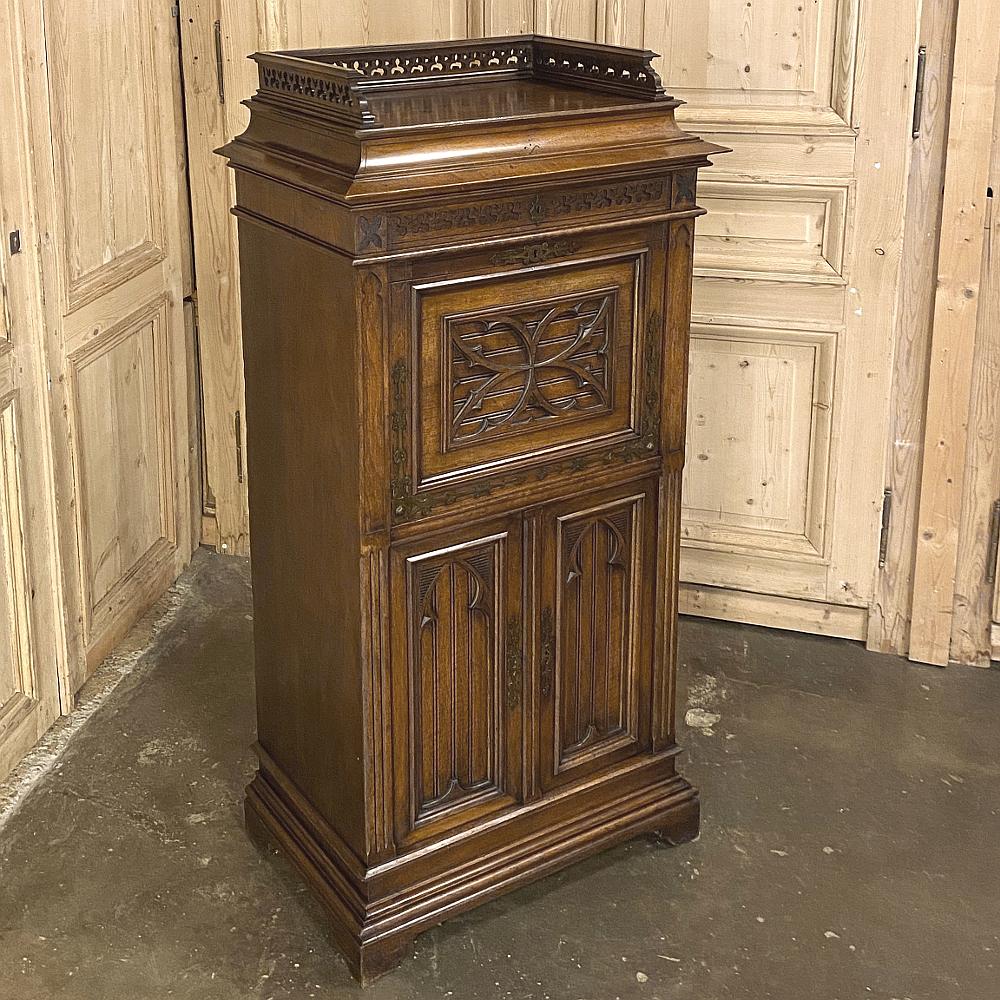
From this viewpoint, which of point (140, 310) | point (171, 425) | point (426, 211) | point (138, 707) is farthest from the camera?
point (171, 425)

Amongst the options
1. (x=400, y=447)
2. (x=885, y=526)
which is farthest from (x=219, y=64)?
(x=885, y=526)

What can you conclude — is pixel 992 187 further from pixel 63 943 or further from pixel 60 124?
pixel 63 943

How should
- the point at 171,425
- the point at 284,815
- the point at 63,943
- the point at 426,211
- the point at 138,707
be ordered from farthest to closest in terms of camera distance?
the point at 171,425 → the point at 138,707 → the point at 284,815 → the point at 63,943 → the point at 426,211

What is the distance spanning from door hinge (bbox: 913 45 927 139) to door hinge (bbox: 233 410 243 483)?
1.89m

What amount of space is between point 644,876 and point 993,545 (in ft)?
4.20

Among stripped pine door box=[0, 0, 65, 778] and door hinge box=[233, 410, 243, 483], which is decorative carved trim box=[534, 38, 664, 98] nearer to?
stripped pine door box=[0, 0, 65, 778]

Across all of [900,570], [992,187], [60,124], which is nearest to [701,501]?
[900,570]

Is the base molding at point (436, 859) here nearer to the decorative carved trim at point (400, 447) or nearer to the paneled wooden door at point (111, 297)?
the decorative carved trim at point (400, 447)

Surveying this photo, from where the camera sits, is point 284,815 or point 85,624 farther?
point 85,624

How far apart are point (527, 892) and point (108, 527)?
4.74 feet

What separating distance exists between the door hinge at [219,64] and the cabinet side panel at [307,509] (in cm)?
127

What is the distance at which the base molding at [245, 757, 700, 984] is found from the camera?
99.0 inches

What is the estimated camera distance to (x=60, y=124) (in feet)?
10.2

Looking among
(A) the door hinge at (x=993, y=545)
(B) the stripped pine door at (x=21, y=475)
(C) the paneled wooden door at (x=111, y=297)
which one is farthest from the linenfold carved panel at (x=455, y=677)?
(A) the door hinge at (x=993, y=545)
